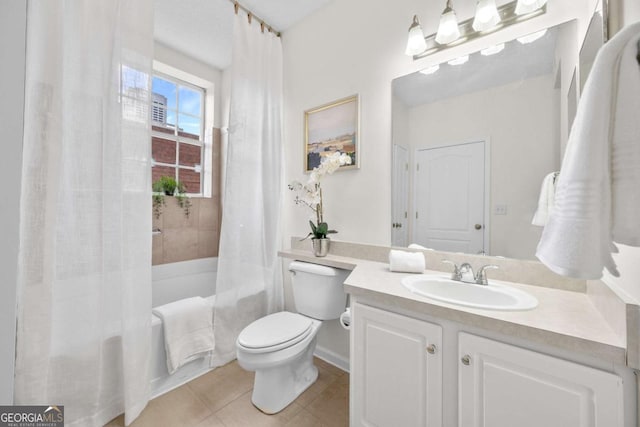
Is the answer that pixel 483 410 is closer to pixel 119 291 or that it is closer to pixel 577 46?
pixel 577 46

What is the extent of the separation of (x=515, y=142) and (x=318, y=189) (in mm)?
1126

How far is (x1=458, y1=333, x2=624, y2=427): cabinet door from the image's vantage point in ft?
2.10

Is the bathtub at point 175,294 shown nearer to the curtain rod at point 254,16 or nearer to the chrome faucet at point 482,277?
the chrome faucet at point 482,277

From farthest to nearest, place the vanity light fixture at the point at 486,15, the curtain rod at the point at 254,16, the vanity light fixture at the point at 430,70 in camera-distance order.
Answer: the curtain rod at the point at 254,16 → the vanity light fixture at the point at 430,70 → the vanity light fixture at the point at 486,15

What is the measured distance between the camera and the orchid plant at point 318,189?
1.69 meters

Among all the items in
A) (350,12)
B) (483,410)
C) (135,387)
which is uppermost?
(350,12)

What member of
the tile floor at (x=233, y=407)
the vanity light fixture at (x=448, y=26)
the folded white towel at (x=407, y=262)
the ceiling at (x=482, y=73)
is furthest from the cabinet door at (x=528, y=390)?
the vanity light fixture at (x=448, y=26)


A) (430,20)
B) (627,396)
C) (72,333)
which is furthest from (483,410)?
(430,20)

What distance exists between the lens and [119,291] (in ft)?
4.25

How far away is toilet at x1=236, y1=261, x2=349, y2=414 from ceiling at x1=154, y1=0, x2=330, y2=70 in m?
1.91

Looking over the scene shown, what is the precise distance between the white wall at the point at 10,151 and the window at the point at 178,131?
225cm

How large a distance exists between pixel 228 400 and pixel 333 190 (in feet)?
4.80

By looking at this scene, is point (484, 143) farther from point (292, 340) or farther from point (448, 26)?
point (292, 340)

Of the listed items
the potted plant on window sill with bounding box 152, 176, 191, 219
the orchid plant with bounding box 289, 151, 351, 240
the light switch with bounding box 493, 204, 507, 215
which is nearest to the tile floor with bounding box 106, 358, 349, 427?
the orchid plant with bounding box 289, 151, 351, 240
